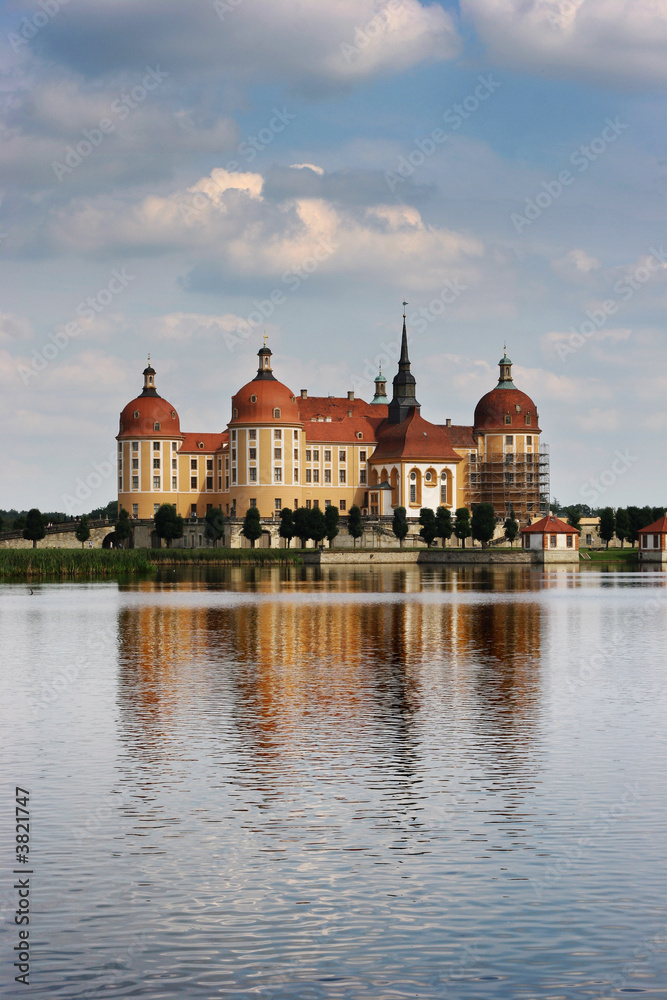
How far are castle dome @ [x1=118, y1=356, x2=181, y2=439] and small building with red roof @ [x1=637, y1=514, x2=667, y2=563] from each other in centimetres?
5284

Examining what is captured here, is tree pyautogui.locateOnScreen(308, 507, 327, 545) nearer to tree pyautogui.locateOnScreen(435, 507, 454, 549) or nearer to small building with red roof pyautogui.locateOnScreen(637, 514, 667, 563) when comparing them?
tree pyautogui.locateOnScreen(435, 507, 454, 549)

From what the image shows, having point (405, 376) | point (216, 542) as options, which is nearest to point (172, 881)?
point (216, 542)

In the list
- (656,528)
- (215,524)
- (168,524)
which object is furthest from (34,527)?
(656,528)

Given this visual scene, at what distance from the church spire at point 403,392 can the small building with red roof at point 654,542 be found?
34.6 metres

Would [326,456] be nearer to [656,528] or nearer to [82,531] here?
[82,531]

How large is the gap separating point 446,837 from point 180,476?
444ft

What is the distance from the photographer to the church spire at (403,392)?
155250mm

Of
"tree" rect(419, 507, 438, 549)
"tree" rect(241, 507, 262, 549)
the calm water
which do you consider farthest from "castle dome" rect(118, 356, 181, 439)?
the calm water

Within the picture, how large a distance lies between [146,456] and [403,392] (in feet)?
107

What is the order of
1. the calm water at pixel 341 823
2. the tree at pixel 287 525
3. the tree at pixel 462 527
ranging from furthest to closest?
the tree at pixel 462 527 → the tree at pixel 287 525 → the calm water at pixel 341 823

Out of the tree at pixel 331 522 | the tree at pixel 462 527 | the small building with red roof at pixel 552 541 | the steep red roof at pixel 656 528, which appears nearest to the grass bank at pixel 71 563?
the tree at pixel 331 522

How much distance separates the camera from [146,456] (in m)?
145

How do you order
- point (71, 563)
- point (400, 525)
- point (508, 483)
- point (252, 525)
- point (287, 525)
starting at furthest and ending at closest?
1. point (508, 483)
2. point (400, 525)
3. point (252, 525)
4. point (287, 525)
5. point (71, 563)

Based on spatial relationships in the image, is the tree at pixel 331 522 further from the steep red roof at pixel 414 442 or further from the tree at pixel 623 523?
the tree at pixel 623 523
